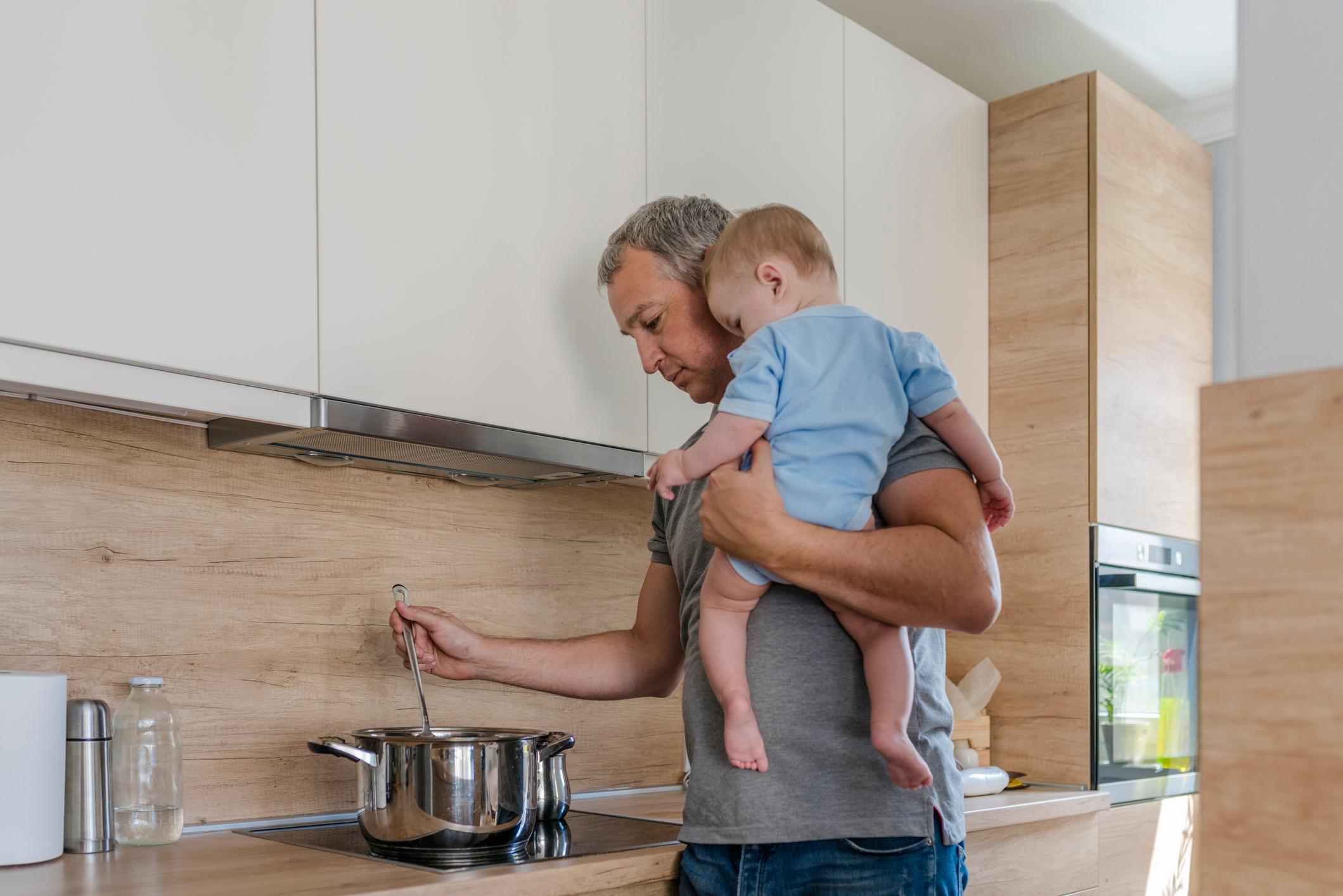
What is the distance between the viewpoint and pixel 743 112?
80.4 inches

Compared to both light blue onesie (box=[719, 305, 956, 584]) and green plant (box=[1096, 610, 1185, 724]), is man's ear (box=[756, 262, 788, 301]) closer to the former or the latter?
light blue onesie (box=[719, 305, 956, 584])

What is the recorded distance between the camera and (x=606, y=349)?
179 centimetres

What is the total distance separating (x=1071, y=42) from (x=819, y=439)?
77.3 inches

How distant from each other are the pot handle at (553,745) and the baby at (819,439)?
28 cm

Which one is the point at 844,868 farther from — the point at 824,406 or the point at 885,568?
the point at 824,406

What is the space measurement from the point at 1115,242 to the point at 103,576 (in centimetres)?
207

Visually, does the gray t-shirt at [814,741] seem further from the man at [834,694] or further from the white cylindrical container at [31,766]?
the white cylindrical container at [31,766]

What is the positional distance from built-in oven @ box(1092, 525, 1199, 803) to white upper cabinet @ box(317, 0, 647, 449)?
3.82 feet

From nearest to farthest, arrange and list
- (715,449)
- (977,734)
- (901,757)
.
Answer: (901,757)
(715,449)
(977,734)

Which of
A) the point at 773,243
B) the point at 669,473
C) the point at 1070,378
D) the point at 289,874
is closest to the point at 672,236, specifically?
the point at 773,243

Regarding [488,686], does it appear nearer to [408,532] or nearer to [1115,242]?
[408,532]

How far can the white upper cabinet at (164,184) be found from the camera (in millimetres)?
1184

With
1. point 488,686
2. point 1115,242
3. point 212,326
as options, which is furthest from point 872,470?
point 1115,242

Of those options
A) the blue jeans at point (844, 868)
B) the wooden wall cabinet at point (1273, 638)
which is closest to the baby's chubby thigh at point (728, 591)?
the blue jeans at point (844, 868)
